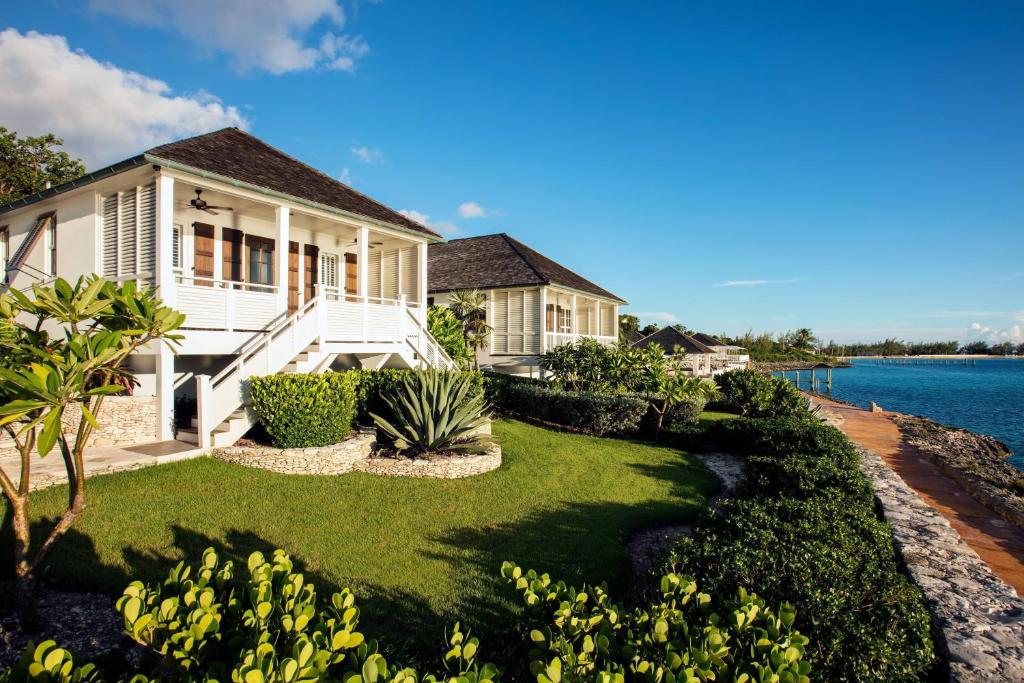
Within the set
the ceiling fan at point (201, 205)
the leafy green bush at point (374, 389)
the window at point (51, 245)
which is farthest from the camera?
the window at point (51, 245)

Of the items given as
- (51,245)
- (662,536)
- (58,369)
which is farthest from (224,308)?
(662,536)

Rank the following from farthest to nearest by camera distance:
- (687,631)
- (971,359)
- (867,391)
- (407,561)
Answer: (971,359), (867,391), (407,561), (687,631)

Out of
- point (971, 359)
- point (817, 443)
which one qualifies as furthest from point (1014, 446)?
point (971, 359)

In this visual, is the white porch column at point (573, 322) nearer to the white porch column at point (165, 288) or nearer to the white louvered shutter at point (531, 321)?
the white louvered shutter at point (531, 321)

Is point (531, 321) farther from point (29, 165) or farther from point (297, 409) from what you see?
point (29, 165)

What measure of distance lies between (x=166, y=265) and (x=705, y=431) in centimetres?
1380

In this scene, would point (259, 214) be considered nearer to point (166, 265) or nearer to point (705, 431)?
point (166, 265)

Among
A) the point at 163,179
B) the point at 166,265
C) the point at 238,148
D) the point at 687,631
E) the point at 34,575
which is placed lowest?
the point at 34,575

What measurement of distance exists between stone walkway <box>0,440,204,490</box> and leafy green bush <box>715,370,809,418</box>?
17503mm

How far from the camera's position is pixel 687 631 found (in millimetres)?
2949

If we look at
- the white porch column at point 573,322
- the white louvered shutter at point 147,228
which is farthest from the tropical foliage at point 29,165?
the white porch column at point 573,322

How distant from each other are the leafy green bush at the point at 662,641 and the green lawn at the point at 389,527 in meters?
1.81

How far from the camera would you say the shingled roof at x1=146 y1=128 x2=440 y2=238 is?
38.7 ft

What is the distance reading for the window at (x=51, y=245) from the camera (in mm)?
13086
